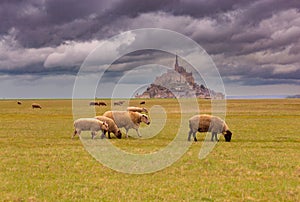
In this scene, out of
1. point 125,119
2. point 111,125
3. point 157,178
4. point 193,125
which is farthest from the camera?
point 125,119

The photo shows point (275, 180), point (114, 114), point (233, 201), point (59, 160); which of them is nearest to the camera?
point (233, 201)

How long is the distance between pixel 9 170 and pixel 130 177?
571cm

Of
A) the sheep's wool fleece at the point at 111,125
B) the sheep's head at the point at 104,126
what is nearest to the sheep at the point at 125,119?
the sheep's wool fleece at the point at 111,125

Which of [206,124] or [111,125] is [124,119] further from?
[206,124]

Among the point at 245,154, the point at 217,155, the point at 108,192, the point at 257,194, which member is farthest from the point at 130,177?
the point at 245,154

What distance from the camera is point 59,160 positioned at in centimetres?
1958

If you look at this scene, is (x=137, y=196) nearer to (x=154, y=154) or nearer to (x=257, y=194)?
(x=257, y=194)

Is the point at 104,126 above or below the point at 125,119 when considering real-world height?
below

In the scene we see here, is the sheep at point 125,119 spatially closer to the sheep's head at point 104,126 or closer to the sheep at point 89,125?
the sheep's head at point 104,126

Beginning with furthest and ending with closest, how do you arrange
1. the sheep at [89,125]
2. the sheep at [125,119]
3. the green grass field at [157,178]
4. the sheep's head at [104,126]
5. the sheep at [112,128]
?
the sheep at [125,119] → the sheep at [112,128] → the sheep's head at [104,126] → the sheep at [89,125] → the green grass field at [157,178]

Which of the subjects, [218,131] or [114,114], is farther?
[114,114]

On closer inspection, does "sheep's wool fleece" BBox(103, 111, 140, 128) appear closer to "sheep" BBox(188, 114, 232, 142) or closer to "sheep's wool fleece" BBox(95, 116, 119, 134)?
"sheep's wool fleece" BBox(95, 116, 119, 134)

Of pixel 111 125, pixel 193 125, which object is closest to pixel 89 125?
pixel 111 125

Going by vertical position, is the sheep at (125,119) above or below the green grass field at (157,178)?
above
